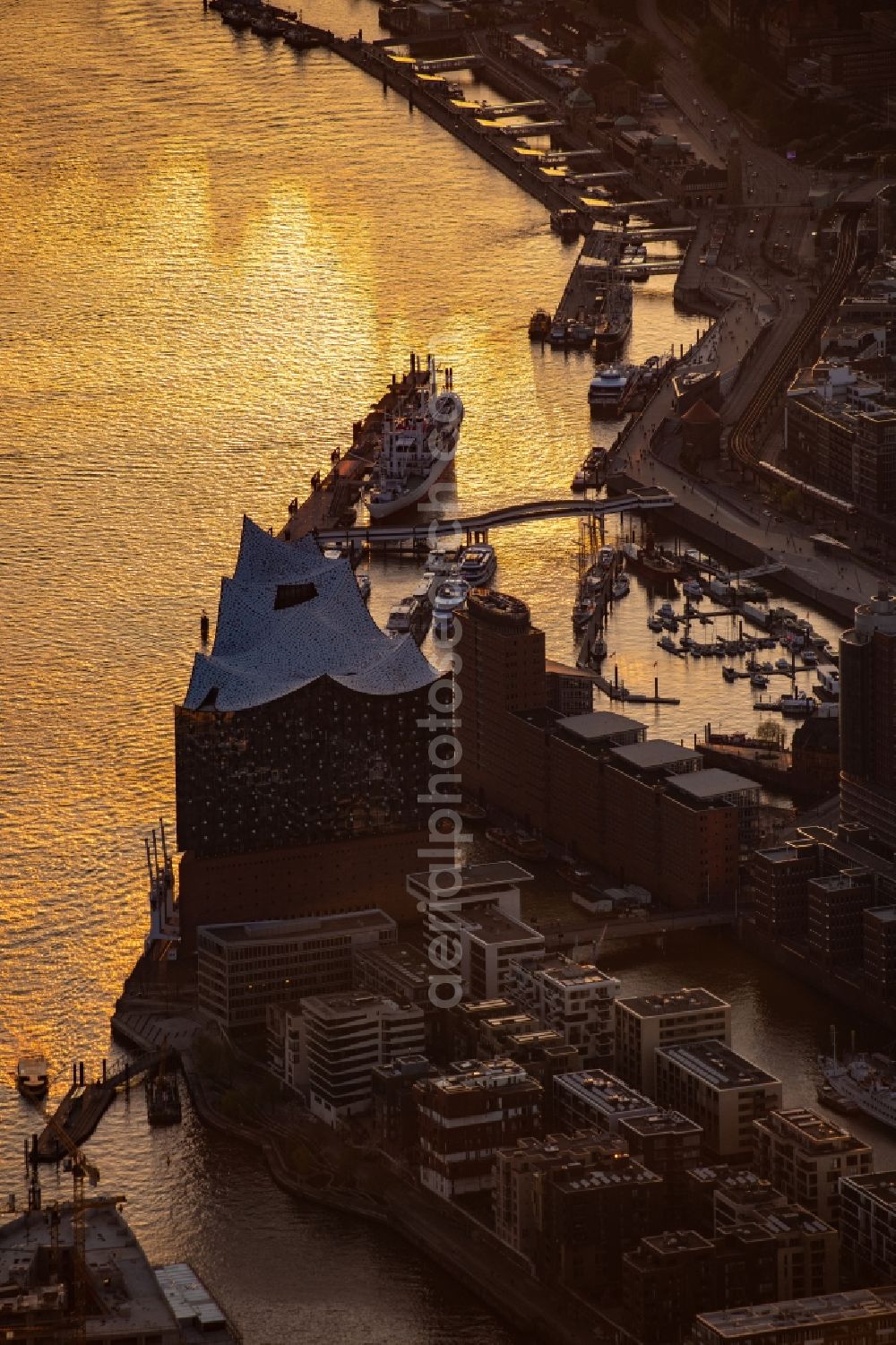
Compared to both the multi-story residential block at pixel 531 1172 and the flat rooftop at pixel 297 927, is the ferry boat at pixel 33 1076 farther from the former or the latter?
the multi-story residential block at pixel 531 1172

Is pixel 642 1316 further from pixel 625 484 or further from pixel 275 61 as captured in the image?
pixel 275 61

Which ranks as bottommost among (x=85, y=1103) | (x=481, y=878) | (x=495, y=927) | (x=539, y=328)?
(x=85, y=1103)

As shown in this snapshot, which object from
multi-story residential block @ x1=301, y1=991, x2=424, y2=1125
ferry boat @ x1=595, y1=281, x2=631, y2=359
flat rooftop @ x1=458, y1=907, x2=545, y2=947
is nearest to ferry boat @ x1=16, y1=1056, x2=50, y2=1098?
multi-story residential block @ x1=301, y1=991, x2=424, y2=1125

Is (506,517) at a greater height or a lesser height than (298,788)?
lesser

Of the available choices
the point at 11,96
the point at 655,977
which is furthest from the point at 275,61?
the point at 655,977

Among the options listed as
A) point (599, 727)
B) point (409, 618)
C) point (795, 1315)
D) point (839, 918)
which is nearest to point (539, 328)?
point (409, 618)

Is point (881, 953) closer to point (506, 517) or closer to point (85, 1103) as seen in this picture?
point (85, 1103)

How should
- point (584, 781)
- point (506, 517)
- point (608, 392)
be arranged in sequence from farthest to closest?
point (608, 392) → point (506, 517) → point (584, 781)
